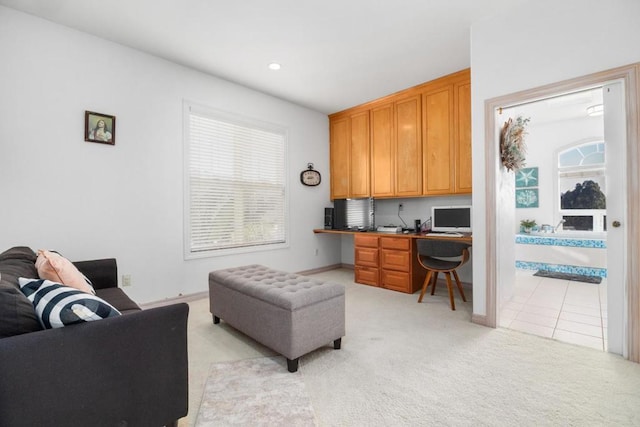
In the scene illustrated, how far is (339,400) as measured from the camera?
67.9 inches

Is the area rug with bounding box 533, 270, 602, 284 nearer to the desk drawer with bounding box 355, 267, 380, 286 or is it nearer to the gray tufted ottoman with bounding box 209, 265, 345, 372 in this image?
the desk drawer with bounding box 355, 267, 380, 286

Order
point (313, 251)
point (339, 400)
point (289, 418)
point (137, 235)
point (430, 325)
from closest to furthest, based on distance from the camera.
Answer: point (289, 418)
point (339, 400)
point (430, 325)
point (137, 235)
point (313, 251)

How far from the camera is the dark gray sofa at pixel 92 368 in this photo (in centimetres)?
101

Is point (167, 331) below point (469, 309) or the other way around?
the other way around

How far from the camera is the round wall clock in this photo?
4930 millimetres

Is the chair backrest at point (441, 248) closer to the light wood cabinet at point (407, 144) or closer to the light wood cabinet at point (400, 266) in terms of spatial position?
the light wood cabinet at point (400, 266)

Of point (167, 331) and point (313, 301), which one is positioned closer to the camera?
point (167, 331)

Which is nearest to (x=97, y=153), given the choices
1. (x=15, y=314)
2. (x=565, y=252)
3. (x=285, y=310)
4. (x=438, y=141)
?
(x=15, y=314)

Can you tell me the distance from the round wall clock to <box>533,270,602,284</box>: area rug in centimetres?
397

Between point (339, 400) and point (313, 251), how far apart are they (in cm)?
343

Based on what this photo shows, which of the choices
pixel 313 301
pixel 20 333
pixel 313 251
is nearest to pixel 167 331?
pixel 20 333

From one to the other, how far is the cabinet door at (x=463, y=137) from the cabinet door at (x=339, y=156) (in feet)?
6.09

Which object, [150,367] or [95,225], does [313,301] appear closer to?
[150,367]

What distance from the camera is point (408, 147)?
14.0 feet
